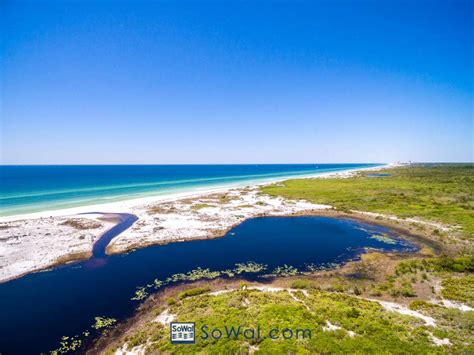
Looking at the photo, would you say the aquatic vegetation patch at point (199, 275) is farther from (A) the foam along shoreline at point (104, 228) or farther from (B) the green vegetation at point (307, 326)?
(A) the foam along shoreline at point (104, 228)

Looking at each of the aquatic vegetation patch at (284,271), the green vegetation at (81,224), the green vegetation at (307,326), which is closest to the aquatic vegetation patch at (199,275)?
the aquatic vegetation patch at (284,271)

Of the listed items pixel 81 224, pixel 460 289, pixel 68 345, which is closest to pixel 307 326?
pixel 460 289

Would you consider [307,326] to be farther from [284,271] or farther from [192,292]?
[192,292]

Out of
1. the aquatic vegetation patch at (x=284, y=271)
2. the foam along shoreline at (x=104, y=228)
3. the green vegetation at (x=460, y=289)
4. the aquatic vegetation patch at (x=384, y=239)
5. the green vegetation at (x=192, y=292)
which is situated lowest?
the aquatic vegetation patch at (x=384, y=239)

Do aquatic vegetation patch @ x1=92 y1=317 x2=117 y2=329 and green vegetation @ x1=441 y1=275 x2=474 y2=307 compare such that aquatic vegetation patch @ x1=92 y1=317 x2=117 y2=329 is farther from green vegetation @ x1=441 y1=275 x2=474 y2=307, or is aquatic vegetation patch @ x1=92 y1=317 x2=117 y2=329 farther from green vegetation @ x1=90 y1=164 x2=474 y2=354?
green vegetation @ x1=441 y1=275 x2=474 y2=307

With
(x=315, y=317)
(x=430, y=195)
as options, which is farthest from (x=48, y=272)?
(x=430, y=195)

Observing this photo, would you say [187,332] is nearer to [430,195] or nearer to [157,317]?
[157,317]
